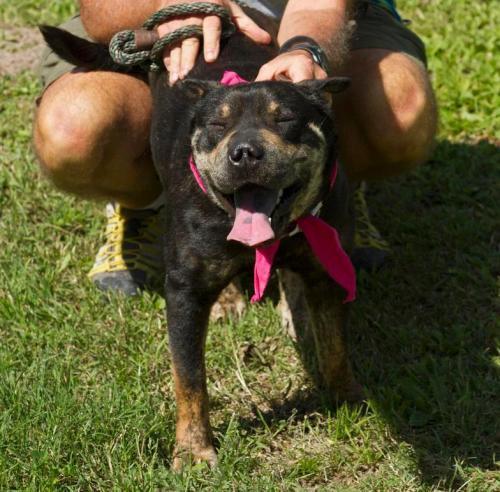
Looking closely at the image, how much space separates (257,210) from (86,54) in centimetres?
158

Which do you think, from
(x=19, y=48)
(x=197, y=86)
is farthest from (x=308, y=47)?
(x=19, y=48)

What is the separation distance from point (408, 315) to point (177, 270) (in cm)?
134

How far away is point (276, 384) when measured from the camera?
400 cm

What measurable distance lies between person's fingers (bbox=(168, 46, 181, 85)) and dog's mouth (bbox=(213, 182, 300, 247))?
2.44ft

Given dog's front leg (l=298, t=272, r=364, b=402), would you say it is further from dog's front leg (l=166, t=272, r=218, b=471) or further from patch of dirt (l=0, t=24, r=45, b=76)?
patch of dirt (l=0, t=24, r=45, b=76)

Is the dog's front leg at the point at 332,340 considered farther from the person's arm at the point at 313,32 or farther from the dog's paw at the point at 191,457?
the person's arm at the point at 313,32

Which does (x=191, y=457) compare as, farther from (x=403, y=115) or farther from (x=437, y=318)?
(x=403, y=115)

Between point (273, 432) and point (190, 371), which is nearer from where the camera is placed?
point (190, 371)

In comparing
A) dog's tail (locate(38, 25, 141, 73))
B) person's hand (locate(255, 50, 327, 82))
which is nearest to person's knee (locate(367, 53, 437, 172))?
person's hand (locate(255, 50, 327, 82))

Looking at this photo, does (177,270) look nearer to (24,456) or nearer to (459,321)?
(24,456)

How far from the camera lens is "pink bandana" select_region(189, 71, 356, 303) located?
3334 millimetres

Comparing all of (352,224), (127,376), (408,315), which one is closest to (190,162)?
(352,224)

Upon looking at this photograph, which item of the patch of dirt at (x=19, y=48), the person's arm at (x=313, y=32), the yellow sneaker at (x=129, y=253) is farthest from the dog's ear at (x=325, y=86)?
the patch of dirt at (x=19, y=48)

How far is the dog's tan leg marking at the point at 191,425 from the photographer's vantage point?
3482 millimetres
